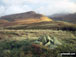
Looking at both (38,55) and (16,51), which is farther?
(16,51)

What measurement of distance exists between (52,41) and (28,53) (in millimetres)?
4898

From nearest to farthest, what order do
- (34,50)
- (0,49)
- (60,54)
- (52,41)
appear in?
(60,54) < (34,50) < (0,49) < (52,41)

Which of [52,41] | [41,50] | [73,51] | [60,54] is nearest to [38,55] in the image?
[41,50]

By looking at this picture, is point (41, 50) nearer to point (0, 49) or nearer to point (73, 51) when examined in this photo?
point (73, 51)

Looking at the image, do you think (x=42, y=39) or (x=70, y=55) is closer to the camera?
(x=70, y=55)

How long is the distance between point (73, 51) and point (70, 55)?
0.90 metres

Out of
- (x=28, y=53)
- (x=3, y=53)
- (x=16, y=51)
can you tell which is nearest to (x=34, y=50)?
(x=28, y=53)

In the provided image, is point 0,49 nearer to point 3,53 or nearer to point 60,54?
point 3,53

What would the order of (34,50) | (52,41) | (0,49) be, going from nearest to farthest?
(34,50)
(0,49)
(52,41)

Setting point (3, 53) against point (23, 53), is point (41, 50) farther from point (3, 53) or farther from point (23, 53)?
point (3, 53)

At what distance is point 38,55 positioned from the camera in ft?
53.4

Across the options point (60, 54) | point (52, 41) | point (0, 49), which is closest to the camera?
point (60, 54)

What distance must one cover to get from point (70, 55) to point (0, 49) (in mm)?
7832

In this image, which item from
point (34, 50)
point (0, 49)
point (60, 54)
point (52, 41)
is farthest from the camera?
point (52, 41)
